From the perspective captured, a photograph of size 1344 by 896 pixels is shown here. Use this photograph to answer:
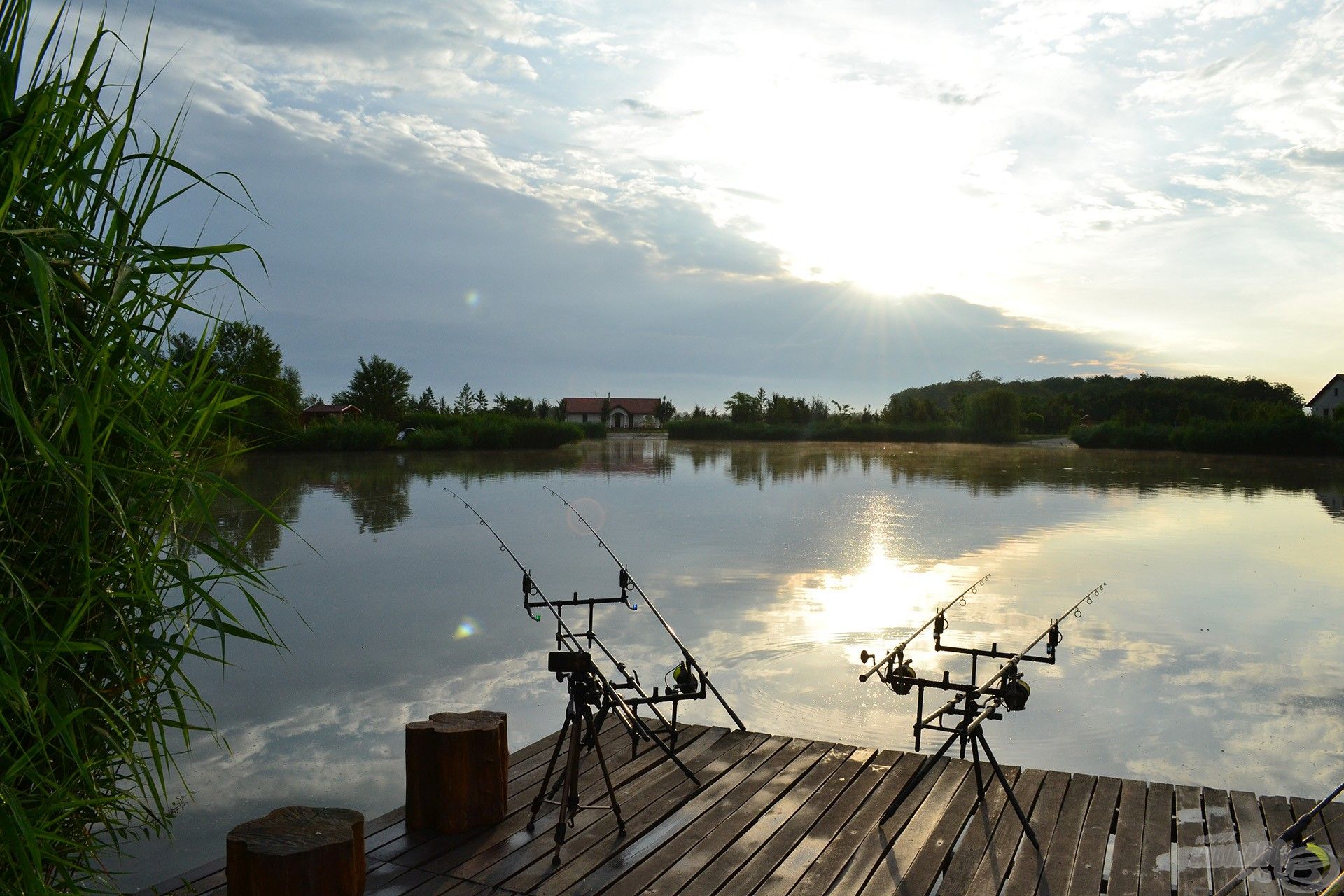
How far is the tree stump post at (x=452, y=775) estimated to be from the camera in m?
4.49

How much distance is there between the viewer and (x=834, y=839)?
452cm

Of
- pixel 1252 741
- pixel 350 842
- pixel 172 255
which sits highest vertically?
pixel 172 255

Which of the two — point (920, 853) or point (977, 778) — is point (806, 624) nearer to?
point (977, 778)

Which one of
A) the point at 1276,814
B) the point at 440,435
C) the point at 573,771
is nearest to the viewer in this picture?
the point at 573,771

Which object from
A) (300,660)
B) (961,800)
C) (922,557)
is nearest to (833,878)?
(961,800)

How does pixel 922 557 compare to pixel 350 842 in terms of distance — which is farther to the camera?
pixel 922 557

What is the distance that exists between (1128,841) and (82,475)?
4677 mm

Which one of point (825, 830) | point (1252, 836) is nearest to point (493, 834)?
point (825, 830)

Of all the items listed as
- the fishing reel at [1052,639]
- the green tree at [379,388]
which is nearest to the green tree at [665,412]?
the green tree at [379,388]

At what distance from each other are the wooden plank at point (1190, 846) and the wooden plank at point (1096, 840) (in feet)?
0.98

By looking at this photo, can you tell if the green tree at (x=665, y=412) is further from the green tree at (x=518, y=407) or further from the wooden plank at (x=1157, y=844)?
the wooden plank at (x=1157, y=844)

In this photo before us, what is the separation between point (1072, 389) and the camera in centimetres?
10862

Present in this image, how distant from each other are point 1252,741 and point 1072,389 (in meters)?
110

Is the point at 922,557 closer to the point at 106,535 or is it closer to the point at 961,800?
the point at 961,800
